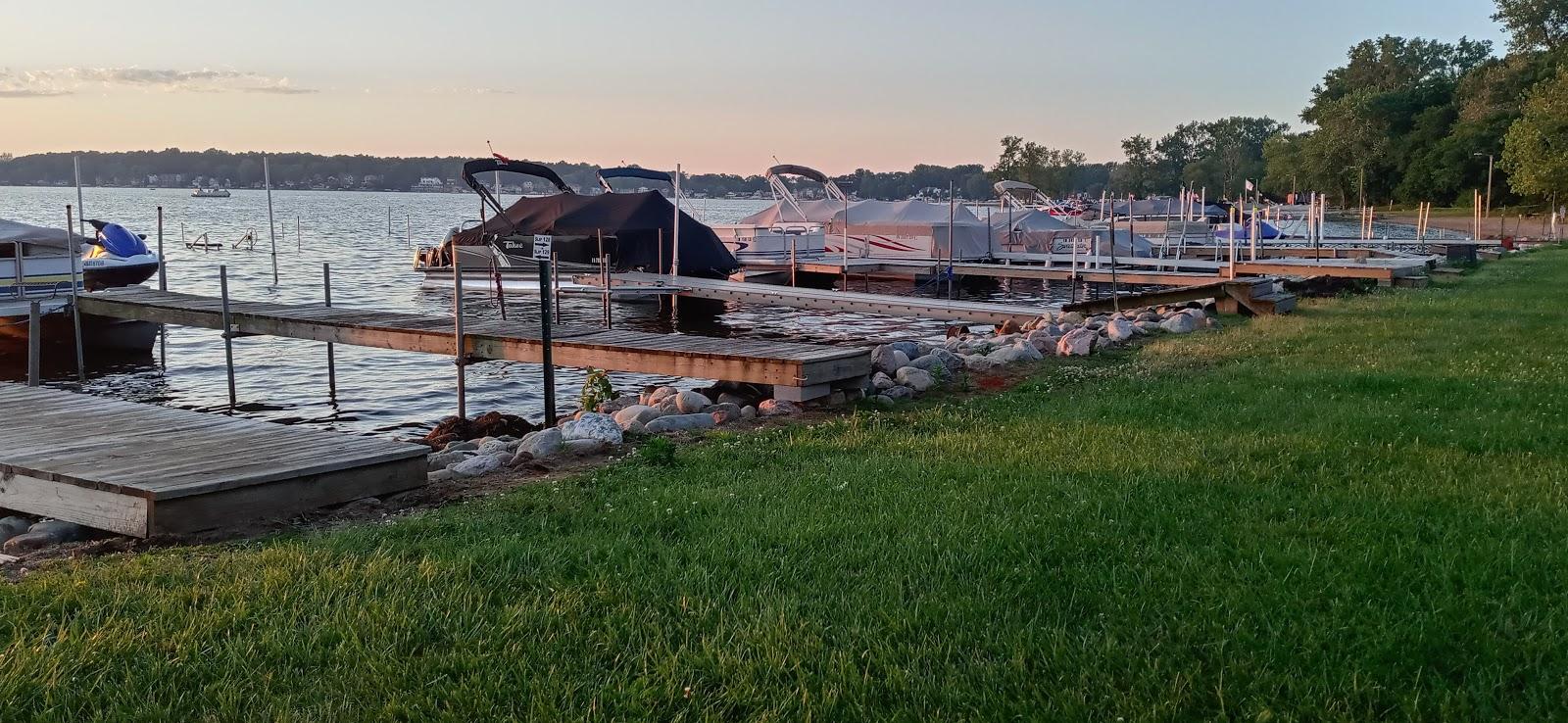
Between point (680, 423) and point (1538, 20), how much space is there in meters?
105

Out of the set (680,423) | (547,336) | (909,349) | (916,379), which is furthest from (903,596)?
(909,349)

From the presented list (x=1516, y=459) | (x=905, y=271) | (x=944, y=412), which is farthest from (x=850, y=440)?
(x=905, y=271)

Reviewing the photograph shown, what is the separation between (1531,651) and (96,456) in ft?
27.2

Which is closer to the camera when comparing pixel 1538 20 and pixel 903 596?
pixel 903 596

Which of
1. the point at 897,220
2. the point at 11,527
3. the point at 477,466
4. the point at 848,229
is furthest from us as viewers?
the point at 848,229

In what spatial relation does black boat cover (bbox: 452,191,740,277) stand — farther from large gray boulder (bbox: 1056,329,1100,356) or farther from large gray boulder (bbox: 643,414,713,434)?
large gray boulder (bbox: 643,414,713,434)

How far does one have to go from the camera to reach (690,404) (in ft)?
38.6

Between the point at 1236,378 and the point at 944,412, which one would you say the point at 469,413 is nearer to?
the point at 944,412

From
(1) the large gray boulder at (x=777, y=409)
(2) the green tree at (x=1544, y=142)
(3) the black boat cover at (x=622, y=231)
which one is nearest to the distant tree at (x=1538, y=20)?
(2) the green tree at (x=1544, y=142)

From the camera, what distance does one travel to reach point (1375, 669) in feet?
14.0

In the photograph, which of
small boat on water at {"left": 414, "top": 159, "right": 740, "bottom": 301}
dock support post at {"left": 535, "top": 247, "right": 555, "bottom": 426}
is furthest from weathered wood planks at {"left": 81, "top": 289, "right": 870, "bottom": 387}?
small boat on water at {"left": 414, "top": 159, "right": 740, "bottom": 301}

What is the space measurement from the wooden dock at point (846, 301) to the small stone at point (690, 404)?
1137 cm

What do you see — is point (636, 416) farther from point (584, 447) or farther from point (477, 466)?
point (477, 466)

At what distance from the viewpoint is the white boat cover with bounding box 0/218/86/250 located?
20922mm
